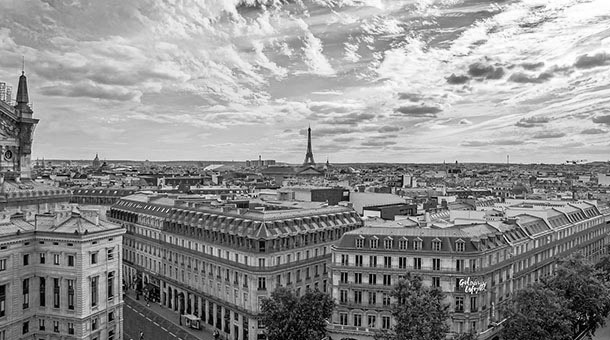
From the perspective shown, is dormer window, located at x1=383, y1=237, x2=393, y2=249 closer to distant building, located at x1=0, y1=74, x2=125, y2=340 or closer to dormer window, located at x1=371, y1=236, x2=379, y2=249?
dormer window, located at x1=371, y1=236, x2=379, y2=249

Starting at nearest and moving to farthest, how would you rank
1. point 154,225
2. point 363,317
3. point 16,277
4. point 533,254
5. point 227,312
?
1. point 16,277
2. point 363,317
3. point 227,312
4. point 533,254
5. point 154,225

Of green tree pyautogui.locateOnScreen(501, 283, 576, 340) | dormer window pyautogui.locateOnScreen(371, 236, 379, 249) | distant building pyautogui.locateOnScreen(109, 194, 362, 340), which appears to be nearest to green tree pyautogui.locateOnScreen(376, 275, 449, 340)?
green tree pyautogui.locateOnScreen(501, 283, 576, 340)

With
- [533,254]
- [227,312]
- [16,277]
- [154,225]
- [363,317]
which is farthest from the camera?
[154,225]

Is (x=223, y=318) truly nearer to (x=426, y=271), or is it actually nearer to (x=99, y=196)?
(x=426, y=271)

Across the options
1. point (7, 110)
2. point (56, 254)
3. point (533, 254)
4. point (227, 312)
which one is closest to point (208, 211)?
point (227, 312)

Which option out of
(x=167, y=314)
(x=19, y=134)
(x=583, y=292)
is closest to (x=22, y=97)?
(x=19, y=134)

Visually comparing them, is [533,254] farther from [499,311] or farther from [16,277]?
[16,277]

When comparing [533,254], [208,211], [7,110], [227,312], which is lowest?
[227,312]

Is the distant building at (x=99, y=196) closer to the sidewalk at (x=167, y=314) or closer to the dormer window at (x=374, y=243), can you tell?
the sidewalk at (x=167, y=314)
